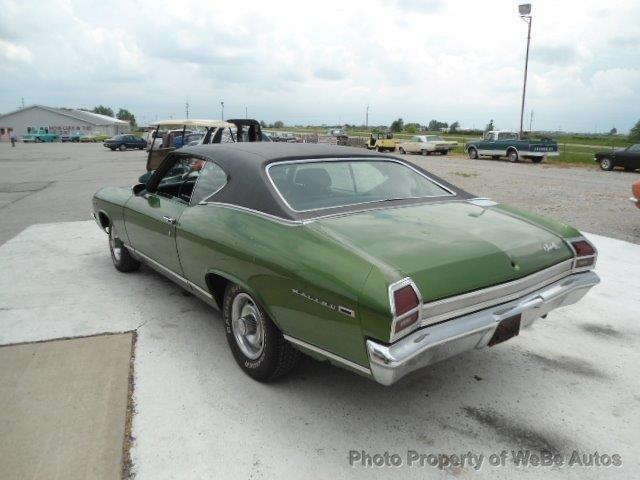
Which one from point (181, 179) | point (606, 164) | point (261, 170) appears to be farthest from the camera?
point (606, 164)

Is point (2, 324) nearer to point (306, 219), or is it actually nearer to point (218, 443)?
point (218, 443)

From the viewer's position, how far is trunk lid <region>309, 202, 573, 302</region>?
2402 millimetres

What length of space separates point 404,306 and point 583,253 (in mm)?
1579

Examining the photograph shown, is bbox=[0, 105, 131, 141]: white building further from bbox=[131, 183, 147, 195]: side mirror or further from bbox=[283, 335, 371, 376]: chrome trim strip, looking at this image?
bbox=[283, 335, 371, 376]: chrome trim strip

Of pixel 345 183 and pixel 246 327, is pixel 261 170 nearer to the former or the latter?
pixel 345 183

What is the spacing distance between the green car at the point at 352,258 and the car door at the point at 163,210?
1.0 inches

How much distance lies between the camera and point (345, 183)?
3588mm

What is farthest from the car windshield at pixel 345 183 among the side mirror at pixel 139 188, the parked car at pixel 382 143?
the parked car at pixel 382 143

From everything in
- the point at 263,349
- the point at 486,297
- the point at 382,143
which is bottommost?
the point at 263,349

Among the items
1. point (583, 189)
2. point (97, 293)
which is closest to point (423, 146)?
point (583, 189)

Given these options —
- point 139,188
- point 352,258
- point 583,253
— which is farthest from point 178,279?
point 583,253

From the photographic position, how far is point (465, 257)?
254 cm

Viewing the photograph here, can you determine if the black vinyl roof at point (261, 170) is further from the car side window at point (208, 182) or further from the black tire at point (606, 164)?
the black tire at point (606, 164)

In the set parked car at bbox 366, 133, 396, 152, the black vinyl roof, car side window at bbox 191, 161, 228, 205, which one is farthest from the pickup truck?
car side window at bbox 191, 161, 228, 205
